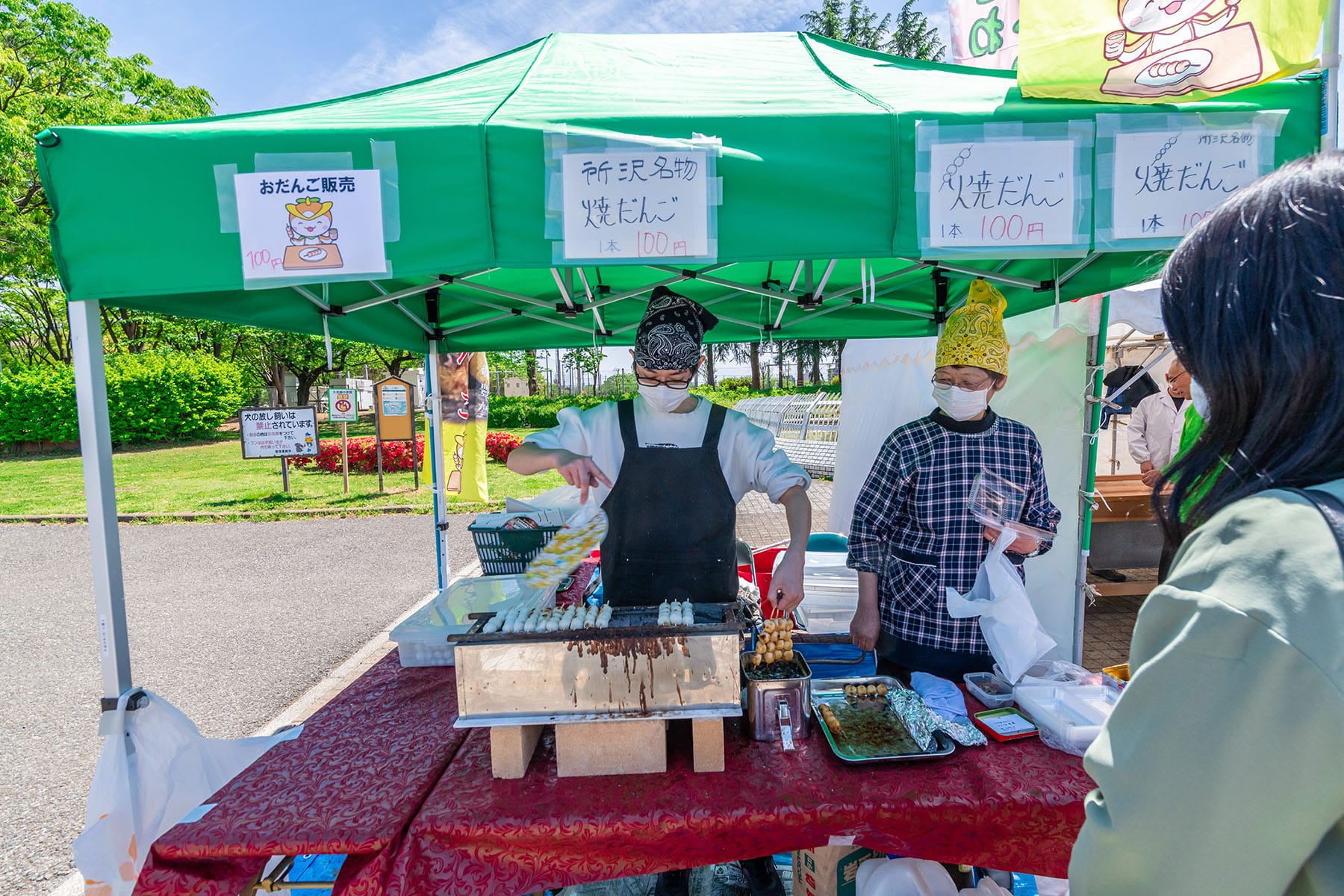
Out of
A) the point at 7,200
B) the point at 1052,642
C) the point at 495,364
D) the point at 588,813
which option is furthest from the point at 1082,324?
the point at 495,364

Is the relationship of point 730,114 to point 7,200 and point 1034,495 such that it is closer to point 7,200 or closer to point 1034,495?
point 1034,495

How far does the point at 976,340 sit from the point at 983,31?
3.43 meters

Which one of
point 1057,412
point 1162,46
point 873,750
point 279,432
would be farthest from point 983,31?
point 279,432

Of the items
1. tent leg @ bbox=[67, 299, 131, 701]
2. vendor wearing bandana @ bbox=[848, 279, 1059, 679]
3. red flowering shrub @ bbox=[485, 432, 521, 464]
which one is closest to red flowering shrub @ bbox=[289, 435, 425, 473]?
red flowering shrub @ bbox=[485, 432, 521, 464]

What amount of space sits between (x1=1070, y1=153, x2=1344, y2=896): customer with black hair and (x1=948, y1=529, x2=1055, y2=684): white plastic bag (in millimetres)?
1320

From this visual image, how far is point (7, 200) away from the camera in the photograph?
14445mm

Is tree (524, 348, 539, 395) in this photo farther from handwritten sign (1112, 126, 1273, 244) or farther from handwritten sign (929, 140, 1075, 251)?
handwritten sign (1112, 126, 1273, 244)

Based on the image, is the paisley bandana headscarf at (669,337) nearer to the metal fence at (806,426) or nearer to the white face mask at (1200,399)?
the white face mask at (1200,399)

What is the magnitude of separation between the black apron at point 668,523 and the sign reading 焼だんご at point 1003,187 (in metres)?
0.97

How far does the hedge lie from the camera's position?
55.0 feet

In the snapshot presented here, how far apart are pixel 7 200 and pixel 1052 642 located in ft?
68.8

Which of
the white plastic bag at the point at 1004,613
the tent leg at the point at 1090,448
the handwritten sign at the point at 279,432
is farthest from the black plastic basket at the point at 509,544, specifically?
the handwritten sign at the point at 279,432

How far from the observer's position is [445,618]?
2.35 meters

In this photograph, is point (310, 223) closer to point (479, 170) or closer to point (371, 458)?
point (479, 170)
